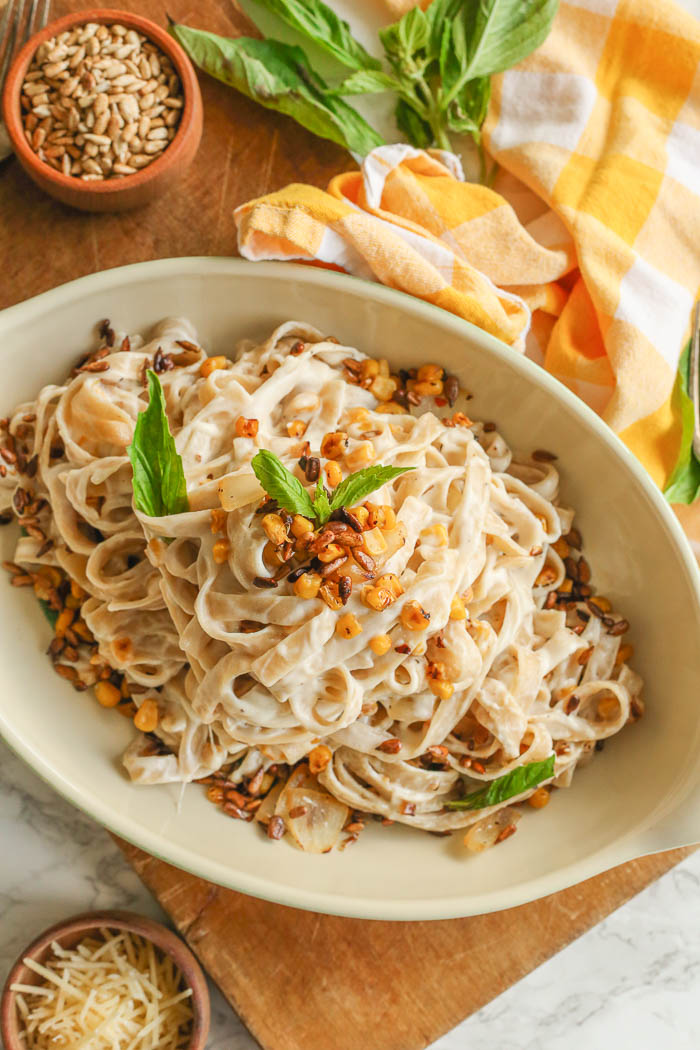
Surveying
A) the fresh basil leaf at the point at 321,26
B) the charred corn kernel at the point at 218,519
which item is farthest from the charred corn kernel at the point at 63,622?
the fresh basil leaf at the point at 321,26

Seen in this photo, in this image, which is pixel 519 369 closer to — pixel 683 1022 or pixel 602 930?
pixel 602 930

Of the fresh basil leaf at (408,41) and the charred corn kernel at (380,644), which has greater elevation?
the fresh basil leaf at (408,41)

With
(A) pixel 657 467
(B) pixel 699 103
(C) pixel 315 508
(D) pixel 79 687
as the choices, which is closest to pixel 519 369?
(A) pixel 657 467

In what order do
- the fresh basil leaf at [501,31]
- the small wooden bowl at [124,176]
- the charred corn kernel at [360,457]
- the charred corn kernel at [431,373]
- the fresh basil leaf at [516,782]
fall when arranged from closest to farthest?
the charred corn kernel at [360,457]
the fresh basil leaf at [516,782]
the small wooden bowl at [124,176]
the charred corn kernel at [431,373]
the fresh basil leaf at [501,31]

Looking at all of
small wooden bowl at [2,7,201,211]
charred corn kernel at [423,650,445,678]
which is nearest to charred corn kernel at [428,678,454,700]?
charred corn kernel at [423,650,445,678]

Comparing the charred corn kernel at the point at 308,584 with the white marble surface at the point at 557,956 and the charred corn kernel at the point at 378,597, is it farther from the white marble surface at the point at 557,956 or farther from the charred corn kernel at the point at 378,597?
the white marble surface at the point at 557,956

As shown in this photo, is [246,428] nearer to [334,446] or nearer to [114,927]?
[334,446]

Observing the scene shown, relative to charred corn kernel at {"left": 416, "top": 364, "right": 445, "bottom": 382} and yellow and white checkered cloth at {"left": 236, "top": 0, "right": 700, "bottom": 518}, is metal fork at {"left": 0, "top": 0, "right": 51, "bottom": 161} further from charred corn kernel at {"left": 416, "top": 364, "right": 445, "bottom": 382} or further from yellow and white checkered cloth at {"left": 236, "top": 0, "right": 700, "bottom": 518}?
charred corn kernel at {"left": 416, "top": 364, "right": 445, "bottom": 382}
